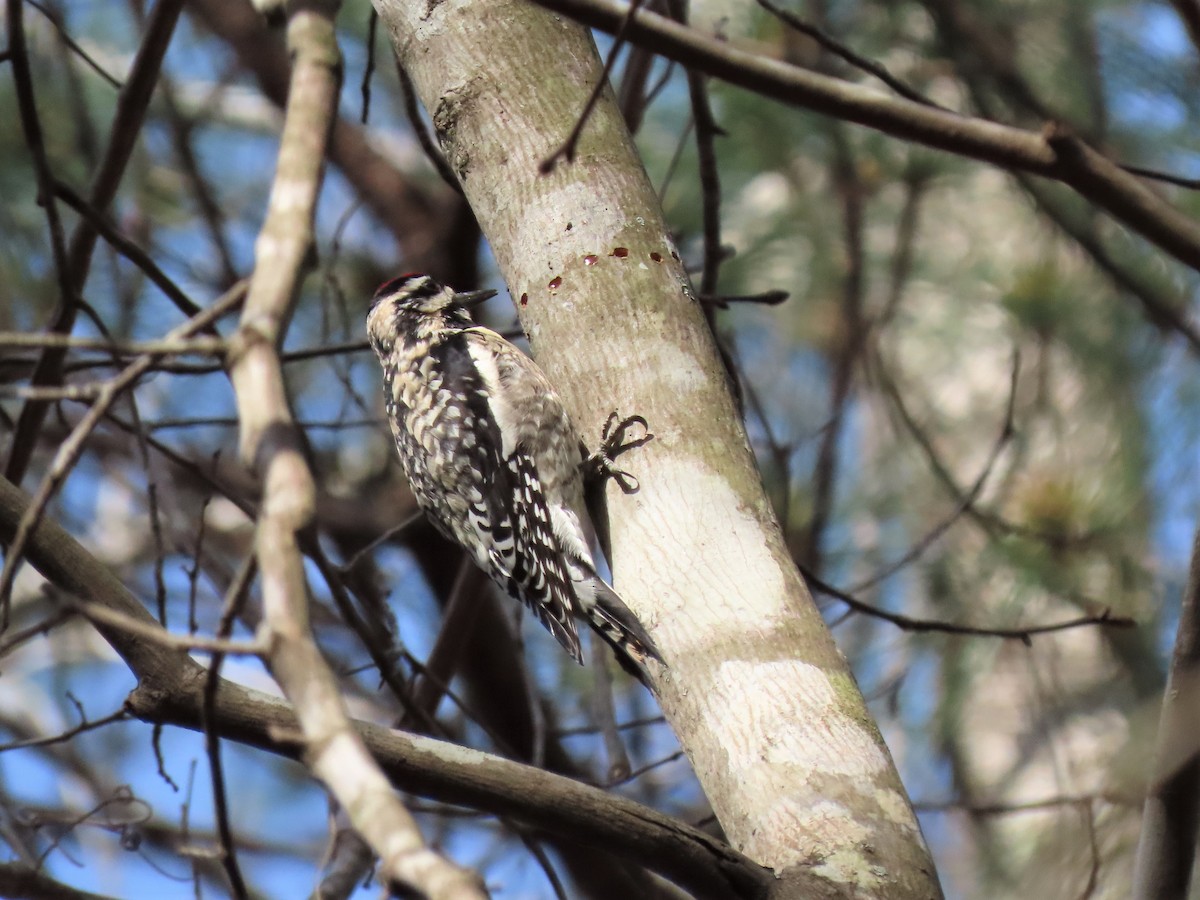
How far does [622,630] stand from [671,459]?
18.9 inches

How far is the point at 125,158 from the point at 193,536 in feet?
5.46

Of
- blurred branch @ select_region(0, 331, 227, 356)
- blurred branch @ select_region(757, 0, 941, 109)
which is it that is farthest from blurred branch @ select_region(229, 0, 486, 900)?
blurred branch @ select_region(757, 0, 941, 109)

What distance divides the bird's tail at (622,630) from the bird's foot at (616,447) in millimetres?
202

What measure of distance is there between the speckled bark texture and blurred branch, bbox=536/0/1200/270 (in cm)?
87

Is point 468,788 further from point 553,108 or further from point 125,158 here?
point 125,158

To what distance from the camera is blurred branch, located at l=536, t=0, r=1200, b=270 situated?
4.52ft

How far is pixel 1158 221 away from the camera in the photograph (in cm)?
135

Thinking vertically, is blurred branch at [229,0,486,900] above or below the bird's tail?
below

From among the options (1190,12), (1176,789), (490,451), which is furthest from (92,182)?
(1176,789)

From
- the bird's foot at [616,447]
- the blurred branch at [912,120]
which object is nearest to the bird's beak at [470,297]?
the bird's foot at [616,447]

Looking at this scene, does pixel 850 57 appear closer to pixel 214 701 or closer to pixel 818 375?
pixel 214 701

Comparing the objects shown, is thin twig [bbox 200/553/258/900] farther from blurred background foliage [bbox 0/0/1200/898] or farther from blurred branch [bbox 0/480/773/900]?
blurred background foliage [bbox 0/0/1200/898]

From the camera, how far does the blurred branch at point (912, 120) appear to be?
138cm

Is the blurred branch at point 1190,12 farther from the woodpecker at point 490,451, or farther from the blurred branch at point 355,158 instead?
the blurred branch at point 355,158
